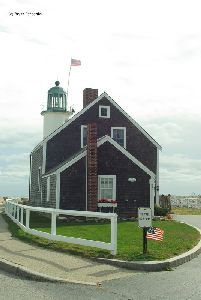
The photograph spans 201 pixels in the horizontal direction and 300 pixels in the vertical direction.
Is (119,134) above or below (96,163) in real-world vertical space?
above

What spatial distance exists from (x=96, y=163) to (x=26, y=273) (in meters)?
16.0

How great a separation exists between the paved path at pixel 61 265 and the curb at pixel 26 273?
73 millimetres

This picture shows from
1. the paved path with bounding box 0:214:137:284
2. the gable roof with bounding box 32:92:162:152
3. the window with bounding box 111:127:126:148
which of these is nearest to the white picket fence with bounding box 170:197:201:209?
the gable roof with bounding box 32:92:162:152

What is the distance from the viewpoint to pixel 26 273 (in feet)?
31.0

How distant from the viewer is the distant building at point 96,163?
2559 cm

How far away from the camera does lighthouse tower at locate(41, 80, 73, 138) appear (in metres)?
36.9

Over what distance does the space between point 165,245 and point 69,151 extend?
1727 cm

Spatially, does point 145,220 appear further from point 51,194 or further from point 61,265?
point 51,194

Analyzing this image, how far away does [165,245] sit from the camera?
1353 centimetres

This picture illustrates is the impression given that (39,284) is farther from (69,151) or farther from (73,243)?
(69,151)

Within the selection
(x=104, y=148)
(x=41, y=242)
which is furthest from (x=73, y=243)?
(x=104, y=148)

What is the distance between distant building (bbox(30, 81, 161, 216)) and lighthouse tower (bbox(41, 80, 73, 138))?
3165mm

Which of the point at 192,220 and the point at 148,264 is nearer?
the point at 148,264

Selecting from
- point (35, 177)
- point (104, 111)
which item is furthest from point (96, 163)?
point (35, 177)
